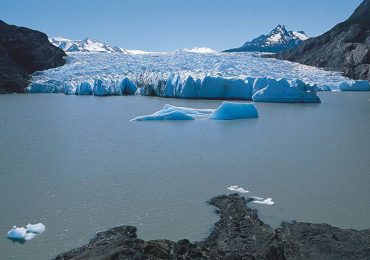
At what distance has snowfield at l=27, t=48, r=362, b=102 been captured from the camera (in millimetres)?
22406

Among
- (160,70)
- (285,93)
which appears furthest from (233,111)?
(160,70)

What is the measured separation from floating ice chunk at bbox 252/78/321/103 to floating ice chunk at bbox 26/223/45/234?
1827 cm

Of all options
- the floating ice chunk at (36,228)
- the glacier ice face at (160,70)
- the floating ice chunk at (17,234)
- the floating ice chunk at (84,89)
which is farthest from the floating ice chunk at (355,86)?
the floating ice chunk at (17,234)

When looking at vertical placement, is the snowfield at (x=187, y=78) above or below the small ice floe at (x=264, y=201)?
above

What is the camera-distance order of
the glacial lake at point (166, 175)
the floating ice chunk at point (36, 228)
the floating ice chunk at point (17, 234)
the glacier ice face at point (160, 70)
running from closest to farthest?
the floating ice chunk at point (17, 234), the floating ice chunk at point (36, 228), the glacial lake at point (166, 175), the glacier ice face at point (160, 70)

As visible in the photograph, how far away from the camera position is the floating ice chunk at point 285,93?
21781mm

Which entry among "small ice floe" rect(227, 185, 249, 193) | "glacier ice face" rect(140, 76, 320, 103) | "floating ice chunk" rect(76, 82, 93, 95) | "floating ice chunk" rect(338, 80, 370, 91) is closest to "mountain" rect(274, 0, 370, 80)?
"floating ice chunk" rect(338, 80, 370, 91)

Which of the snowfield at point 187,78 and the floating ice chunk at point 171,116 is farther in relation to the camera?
the snowfield at point 187,78

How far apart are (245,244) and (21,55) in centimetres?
3565

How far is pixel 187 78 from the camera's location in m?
24.3

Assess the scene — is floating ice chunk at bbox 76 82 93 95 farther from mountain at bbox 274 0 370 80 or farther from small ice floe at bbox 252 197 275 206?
mountain at bbox 274 0 370 80

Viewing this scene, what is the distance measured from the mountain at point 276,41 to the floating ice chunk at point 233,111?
318 ft

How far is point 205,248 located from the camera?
13.3ft

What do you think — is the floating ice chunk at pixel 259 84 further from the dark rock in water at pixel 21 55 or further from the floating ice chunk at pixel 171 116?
the dark rock in water at pixel 21 55
